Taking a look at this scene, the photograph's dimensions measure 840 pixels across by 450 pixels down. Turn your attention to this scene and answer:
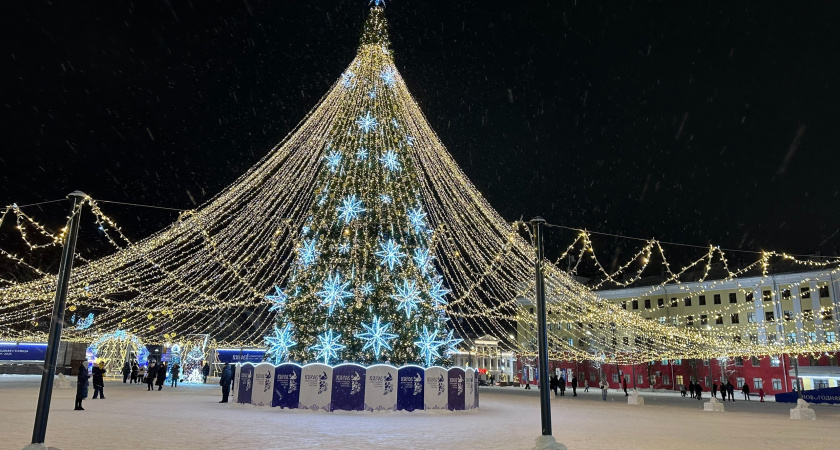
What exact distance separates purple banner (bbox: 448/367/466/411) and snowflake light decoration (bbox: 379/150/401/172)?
23.1ft

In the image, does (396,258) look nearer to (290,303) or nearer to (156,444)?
(290,303)

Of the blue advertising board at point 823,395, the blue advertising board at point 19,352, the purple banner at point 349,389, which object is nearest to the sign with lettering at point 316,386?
the purple banner at point 349,389

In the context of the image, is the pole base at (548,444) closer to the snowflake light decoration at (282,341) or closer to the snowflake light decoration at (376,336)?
the snowflake light decoration at (376,336)

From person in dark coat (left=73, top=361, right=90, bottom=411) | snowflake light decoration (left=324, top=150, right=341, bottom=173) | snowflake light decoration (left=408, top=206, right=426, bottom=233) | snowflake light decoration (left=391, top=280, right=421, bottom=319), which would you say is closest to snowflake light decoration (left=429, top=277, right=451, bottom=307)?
snowflake light decoration (left=391, top=280, right=421, bottom=319)

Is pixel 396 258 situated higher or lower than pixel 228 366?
higher

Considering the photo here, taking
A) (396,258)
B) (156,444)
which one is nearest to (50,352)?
(156,444)

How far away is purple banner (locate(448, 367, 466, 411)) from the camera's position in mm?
18250

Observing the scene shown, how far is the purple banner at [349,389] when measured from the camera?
1727cm

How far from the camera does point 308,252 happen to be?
19281 millimetres

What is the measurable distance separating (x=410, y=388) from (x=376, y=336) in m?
1.94

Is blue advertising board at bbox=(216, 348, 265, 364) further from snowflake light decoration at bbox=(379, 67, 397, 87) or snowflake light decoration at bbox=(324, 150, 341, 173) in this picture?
snowflake light decoration at bbox=(379, 67, 397, 87)

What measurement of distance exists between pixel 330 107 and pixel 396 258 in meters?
5.62

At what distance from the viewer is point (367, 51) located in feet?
67.9

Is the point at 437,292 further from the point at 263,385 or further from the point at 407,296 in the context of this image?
the point at 263,385
